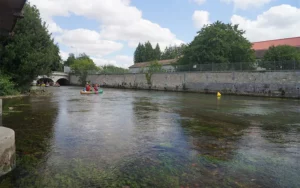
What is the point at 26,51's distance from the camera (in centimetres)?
2164

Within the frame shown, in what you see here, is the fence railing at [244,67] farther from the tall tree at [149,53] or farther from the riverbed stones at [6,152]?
the tall tree at [149,53]

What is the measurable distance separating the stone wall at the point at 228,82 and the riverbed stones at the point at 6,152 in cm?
3143

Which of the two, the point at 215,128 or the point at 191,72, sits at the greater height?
the point at 191,72

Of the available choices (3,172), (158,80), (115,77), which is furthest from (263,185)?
(115,77)

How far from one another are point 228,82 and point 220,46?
8.53 meters

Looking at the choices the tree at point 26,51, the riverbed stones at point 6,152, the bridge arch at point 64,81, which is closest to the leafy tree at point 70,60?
the bridge arch at point 64,81

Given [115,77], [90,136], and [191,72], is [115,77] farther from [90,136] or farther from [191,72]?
[90,136]

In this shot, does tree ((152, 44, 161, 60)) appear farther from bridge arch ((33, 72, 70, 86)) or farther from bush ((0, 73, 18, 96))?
bush ((0, 73, 18, 96))

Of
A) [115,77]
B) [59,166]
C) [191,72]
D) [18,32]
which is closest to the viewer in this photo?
[59,166]

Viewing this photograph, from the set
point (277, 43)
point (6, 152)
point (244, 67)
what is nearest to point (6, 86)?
point (6, 152)

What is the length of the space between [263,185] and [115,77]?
5496 cm

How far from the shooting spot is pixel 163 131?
857cm

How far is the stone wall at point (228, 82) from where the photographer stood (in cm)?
3023

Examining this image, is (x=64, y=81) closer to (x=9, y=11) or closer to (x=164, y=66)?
(x=164, y=66)
